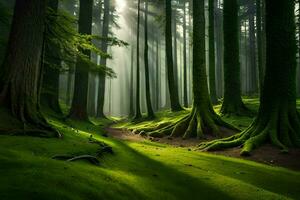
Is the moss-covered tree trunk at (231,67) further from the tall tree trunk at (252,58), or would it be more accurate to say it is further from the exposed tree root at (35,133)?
the tall tree trunk at (252,58)

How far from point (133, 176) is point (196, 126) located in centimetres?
871

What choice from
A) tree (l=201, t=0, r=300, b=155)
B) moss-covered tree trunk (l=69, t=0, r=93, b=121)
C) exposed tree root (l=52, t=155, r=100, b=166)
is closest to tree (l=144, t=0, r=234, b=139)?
tree (l=201, t=0, r=300, b=155)

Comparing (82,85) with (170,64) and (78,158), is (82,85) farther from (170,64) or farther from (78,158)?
(78,158)

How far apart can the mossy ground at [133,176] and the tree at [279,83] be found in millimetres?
2094

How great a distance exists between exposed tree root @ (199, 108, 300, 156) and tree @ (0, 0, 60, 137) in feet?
19.0

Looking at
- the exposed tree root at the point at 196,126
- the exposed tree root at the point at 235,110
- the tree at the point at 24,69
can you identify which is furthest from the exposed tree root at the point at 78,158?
the exposed tree root at the point at 235,110

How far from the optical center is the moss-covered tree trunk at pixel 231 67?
17500 millimetres

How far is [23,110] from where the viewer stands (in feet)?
29.0

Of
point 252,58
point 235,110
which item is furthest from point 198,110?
point 252,58

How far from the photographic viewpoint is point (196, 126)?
1473 centimetres

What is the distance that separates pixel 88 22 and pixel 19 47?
493 inches

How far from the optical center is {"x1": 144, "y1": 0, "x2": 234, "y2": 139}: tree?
14438 millimetres

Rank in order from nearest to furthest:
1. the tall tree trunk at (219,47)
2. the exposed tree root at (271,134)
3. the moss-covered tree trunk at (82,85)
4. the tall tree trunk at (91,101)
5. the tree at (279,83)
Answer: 1. the exposed tree root at (271,134)
2. the tree at (279,83)
3. the moss-covered tree trunk at (82,85)
4. the tall tree trunk at (91,101)
5. the tall tree trunk at (219,47)

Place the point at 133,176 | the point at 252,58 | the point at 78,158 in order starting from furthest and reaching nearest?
1. the point at 252,58
2. the point at 78,158
3. the point at 133,176
